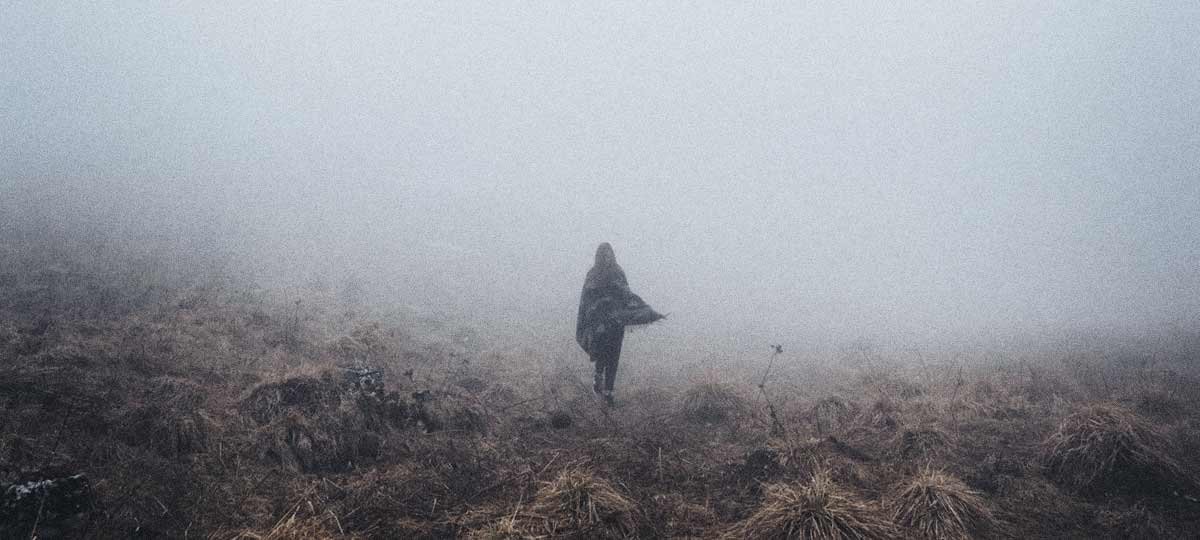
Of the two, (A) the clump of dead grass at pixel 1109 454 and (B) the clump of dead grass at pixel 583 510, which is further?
(A) the clump of dead grass at pixel 1109 454

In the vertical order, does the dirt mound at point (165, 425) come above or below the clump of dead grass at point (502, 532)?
below

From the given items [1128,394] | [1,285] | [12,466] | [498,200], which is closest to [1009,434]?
[1128,394]

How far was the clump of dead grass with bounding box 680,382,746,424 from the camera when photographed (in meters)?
8.26

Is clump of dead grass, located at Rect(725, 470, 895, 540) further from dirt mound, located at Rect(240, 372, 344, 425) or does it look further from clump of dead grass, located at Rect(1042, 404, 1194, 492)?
dirt mound, located at Rect(240, 372, 344, 425)

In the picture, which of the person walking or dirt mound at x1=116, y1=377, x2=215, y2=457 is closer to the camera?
dirt mound at x1=116, y1=377, x2=215, y2=457

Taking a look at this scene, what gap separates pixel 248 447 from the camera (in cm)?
550

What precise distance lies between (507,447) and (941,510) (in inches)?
187

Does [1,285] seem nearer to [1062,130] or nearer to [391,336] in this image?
[391,336]

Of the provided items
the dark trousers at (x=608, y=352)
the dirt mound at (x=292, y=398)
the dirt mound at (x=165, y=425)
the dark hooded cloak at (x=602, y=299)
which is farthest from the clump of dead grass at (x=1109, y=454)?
the dirt mound at (x=165, y=425)

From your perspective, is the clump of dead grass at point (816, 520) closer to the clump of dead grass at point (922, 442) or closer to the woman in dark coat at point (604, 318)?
the clump of dead grass at point (922, 442)

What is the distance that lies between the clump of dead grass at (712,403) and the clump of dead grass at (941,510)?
11.5 feet

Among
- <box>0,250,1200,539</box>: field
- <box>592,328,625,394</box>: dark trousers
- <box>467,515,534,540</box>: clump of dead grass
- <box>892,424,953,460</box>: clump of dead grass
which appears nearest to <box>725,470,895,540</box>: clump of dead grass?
<box>0,250,1200,539</box>: field

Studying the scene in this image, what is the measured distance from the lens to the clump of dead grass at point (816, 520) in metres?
3.99

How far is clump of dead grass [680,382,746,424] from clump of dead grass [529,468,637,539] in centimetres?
377
